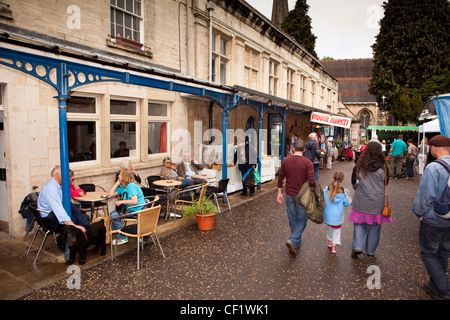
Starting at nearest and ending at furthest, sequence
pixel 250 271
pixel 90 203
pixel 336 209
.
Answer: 1. pixel 250 271
2. pixel 336 209
3. pixel 90 203

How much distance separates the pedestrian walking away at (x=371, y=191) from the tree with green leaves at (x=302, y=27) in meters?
28.6

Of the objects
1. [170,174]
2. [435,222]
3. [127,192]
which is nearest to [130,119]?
[170,174]

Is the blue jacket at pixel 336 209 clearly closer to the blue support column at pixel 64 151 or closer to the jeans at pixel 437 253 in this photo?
the jeans at pixel 437 253

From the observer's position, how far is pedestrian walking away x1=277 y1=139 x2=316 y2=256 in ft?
15.8

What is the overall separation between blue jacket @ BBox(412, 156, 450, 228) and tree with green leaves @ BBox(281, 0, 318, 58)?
29628mm

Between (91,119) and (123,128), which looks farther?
(123,128)

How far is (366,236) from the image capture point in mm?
4859

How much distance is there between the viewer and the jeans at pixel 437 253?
3551mm

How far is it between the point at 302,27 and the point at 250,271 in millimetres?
30715

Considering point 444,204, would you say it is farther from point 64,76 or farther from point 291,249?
point 64,76

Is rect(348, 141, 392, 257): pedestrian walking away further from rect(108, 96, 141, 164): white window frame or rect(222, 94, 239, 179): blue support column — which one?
rect(108, 96, 141, 164): white window frame

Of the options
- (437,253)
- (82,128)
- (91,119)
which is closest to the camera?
(437,253)

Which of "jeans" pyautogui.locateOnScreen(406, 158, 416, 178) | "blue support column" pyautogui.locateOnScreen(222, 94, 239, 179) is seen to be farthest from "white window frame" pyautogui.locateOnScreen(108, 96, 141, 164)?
"jeans" pyautogui.locateOnScreen(406, 158, 416, 178)

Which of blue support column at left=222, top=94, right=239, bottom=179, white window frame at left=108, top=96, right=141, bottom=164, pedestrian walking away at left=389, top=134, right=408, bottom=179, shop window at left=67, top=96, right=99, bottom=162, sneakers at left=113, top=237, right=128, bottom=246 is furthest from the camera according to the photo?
pedestrian walking away at left=389, top=134, right=408, bottom=179
